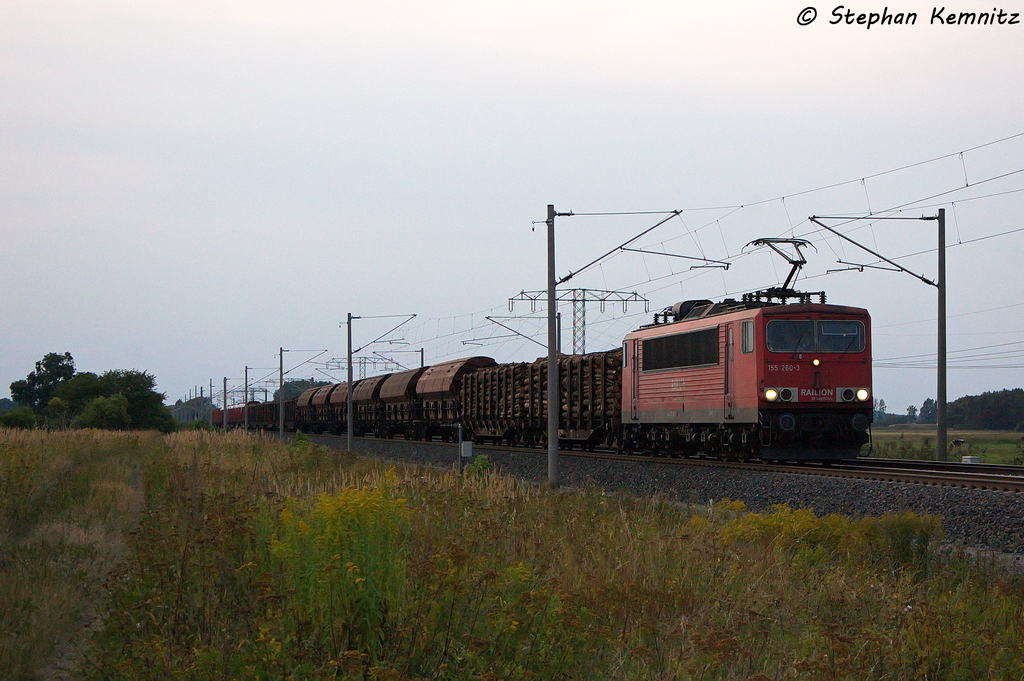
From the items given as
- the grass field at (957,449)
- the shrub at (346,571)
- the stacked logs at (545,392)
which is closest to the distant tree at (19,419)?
the stacked logs at (545,392)

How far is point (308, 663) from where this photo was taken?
16.9ft

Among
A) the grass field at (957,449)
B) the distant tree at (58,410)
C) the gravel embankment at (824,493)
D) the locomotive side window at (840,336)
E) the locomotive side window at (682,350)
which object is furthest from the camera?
the distant tree at (58,410)

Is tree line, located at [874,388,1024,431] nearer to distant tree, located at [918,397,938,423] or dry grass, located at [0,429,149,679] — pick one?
distant tree, located at [918,397,938,423]

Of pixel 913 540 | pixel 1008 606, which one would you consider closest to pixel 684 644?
pixel 1008 606

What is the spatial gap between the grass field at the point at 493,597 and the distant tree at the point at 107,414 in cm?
5347

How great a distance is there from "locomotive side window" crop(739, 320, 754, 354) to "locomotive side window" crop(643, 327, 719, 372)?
104cm

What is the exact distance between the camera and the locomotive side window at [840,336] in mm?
20484

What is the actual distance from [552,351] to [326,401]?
43.9 meters

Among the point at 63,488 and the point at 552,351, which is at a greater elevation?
the point at 552,351

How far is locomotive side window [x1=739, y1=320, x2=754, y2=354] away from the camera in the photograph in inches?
790

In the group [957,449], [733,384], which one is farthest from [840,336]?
Result: [957,449]

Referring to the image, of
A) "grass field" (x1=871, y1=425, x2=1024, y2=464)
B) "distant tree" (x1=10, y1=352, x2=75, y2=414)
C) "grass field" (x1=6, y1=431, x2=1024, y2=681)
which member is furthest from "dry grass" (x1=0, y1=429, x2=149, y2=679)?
"distant tree" (x1=10, y1=352, x2=75, y2=414)

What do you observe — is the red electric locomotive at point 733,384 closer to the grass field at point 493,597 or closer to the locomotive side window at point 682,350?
the locomotive side window at point 682,350

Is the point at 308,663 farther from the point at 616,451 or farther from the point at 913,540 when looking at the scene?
A: the point at 616,451
